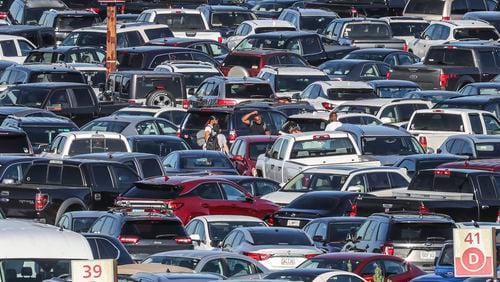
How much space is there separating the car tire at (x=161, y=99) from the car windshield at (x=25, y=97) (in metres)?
3.22

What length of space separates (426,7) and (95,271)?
50.6 meters

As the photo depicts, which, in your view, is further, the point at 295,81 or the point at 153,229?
the point at 295,81

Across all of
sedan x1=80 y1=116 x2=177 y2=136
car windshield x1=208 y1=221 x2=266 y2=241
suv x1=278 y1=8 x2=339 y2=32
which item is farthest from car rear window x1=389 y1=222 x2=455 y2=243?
suv x1=278 y1=8 x2=339 y2=32

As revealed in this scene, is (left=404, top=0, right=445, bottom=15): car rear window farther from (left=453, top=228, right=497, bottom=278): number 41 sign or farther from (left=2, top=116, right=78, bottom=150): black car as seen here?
(left=453, top=228, right=497, bottom=278): number 41 sign

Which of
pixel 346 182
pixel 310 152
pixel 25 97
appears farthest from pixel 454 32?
pixel 346 182

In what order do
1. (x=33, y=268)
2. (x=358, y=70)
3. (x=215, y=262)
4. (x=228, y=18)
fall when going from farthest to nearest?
(x=228, y=18) → (x=358, y=70) → (x=215, y=262) → (x=33, y=268)

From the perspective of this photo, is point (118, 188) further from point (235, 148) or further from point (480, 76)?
point (480, 76)

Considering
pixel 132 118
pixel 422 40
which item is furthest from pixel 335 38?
pixel 132 118

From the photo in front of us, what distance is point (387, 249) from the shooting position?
30.2 m

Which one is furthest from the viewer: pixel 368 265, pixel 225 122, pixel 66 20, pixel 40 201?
pixel 66 20

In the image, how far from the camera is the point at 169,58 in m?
55.6

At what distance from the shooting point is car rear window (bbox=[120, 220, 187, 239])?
1225 inches

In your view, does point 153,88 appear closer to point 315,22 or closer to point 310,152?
point 310,152

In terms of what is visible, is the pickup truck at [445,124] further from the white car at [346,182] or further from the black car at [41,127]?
the black car at [41,127]
